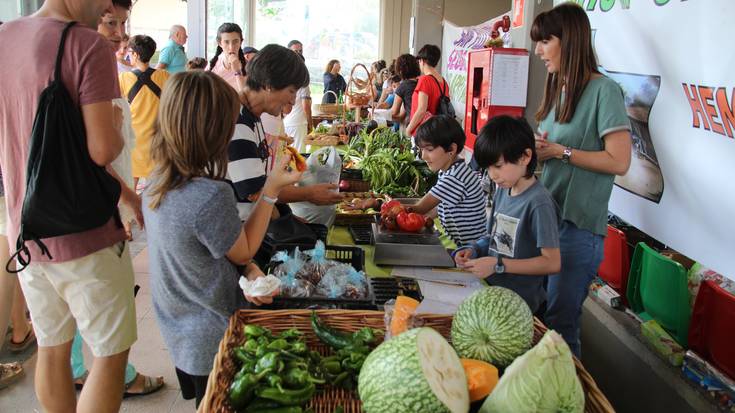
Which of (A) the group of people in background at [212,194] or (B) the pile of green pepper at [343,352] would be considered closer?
(B) the pile of green pepper at [343,352]

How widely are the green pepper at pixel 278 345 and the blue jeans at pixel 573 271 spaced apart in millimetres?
1532

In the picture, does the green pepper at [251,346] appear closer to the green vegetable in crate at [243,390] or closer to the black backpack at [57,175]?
the green vegetable in crate at [243,390]

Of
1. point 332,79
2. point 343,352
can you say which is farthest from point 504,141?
point 332,79

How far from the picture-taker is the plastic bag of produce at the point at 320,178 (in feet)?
9.73

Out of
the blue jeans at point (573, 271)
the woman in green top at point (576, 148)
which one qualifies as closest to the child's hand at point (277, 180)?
the woman in green top at point (576, 148)

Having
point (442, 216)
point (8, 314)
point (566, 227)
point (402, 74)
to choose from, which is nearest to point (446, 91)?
point (402, 74)

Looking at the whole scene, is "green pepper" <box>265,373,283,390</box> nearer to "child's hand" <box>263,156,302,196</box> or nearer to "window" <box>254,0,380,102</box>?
"child's hand" <box>263,156,302,196</box>

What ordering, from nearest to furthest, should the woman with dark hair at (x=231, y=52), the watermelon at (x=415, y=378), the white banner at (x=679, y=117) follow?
the watermelon at (x=415, y=378) < the white banner at (x=679, y=117) < the woman with dark hair at (x=231, y=52)

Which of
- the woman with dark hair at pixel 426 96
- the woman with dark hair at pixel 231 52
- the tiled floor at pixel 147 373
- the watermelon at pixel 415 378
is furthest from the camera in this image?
the woman with dark hair at pixel 426 96

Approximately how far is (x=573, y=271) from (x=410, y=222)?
76 centimetres

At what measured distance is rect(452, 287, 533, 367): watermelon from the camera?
1.33 metres

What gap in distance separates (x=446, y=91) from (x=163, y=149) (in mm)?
4726

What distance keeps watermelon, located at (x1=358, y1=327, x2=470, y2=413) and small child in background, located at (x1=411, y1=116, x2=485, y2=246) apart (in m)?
1.70

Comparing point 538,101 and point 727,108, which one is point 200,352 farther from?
point 538,101
